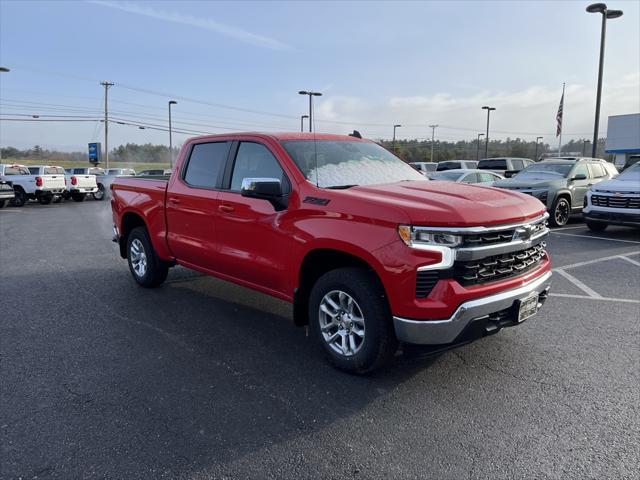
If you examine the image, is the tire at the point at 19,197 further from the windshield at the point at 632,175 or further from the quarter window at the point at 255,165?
the windshield at the point at 632,175

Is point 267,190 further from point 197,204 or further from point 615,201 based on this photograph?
point 615,201

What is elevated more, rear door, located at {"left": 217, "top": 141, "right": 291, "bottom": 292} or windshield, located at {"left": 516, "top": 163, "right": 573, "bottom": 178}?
windshield, located at {"left": 516, "top": 163, "right": 573, "bottom": 178}

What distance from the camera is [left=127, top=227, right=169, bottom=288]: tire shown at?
627 centimetres

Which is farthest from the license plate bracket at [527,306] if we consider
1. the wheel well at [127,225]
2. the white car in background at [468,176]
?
the white car in background at [468,176]

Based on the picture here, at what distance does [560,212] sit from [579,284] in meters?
6.77

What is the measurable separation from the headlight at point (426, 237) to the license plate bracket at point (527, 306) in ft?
2.52

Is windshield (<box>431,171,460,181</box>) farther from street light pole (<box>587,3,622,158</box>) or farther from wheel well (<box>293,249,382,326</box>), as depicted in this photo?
wheel well (<box>293,249,382,326</box>)

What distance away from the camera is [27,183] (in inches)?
856

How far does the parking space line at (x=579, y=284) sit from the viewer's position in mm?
6177

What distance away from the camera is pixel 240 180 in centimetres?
478

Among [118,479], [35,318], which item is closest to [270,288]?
[118,479]

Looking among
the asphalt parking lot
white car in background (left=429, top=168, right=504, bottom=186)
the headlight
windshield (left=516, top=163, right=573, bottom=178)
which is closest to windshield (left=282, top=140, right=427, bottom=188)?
the headlight

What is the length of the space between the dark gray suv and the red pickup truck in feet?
27.8

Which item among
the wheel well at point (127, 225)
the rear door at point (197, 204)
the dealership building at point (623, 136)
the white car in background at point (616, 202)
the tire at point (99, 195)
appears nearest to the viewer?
the rear door at point (197, 204)
